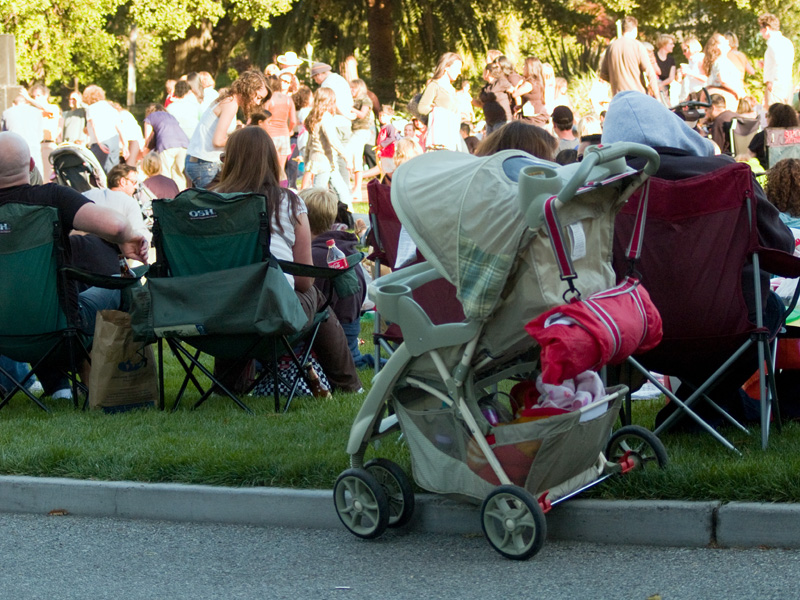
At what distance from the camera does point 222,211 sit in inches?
266

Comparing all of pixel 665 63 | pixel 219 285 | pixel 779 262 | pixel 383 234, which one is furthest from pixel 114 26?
pixel 779 262

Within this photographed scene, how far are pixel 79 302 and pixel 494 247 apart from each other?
3812 millimetres

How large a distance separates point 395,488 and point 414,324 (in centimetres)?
78

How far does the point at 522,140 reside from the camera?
600 centimetres

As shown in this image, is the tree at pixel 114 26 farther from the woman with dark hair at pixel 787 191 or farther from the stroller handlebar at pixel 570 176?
the stroller handlebar at pixel 570 176

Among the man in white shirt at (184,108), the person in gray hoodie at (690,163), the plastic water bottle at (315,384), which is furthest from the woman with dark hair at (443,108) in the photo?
the person in gray hoodie at (690,163)

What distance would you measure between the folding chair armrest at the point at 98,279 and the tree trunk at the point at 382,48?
25.6 m

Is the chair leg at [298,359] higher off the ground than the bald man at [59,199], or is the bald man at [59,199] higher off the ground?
the bald man at [59,199]

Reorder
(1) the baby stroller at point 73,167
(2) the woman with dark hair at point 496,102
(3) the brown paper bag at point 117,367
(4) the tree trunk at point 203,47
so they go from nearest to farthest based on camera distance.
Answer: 1. (3) the brown paper bag at point 117,367
2. (1) the baby stroller at point 73,167
3. (2) the woman with dark hair at point 496,102
4. (4) the tree trunk at point 203,47

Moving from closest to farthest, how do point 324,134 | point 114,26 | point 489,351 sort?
point 489,351 → point 324,134 → point 114,26

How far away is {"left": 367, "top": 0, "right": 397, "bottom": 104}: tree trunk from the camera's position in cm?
3231

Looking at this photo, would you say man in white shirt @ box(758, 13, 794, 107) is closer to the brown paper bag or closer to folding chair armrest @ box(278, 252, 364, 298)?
folding chair armrest @ box(278, 252, 364, 298)

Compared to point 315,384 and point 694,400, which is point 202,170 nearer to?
point 315,384

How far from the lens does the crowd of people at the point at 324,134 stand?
7234 mm
